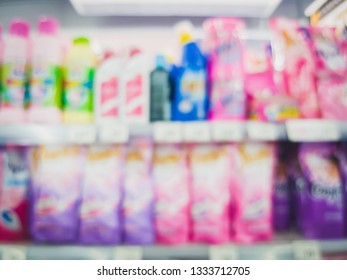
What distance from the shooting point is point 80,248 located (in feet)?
3.38

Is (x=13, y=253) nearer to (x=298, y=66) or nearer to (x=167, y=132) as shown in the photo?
(x=167, y=132)

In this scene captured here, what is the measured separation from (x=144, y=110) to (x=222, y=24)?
45 centimetres

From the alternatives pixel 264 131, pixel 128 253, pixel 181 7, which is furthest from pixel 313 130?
pixel 181 7

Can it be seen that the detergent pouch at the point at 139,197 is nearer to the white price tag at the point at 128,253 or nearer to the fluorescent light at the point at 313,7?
the white price tag at the point at 128,253

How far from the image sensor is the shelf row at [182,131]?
102 cm

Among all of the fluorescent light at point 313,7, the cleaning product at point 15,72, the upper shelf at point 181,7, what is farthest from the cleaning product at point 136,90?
the fluorescent light at point 313,7

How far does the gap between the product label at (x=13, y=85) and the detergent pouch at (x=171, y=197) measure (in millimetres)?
511

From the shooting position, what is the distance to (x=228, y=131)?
1.04m

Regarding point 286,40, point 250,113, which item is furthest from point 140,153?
point 286,40

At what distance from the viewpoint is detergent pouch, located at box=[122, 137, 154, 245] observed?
41.8 inches

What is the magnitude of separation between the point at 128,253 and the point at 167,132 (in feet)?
1.35
